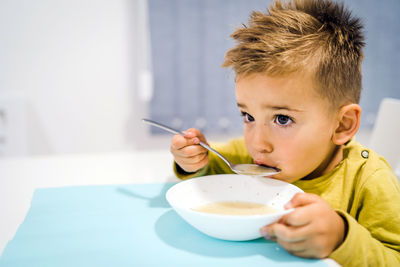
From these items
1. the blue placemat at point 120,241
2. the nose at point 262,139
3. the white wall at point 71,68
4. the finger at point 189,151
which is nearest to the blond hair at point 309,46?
the nose at point 262,139

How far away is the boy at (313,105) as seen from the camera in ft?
2.11

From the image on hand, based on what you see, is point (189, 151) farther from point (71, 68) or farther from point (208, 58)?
point (71, 68)

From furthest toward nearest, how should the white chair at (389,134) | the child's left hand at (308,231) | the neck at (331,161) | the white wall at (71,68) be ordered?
the white wall at (71,68)
the white chair at (389,134)
the neck at (331,161)
the child's left hand at (308,231)

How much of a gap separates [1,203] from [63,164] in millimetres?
330

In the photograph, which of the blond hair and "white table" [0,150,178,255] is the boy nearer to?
the blond hair

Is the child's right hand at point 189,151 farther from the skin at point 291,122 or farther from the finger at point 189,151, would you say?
the skin at point 291,122

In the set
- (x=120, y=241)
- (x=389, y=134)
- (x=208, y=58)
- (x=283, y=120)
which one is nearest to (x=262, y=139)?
(x=283, y=120)

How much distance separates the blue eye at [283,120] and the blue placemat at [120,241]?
0.81 feet

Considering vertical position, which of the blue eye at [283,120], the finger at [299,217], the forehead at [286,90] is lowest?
the finger at [299,217]

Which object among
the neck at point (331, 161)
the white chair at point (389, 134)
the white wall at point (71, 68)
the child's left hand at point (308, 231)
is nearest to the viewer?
the child's left hand at point (308, 231)

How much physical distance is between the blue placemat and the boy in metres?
0.22

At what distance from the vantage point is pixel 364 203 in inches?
25.6

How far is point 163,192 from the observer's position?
787 millimetres

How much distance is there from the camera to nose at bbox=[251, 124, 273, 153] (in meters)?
0.68
